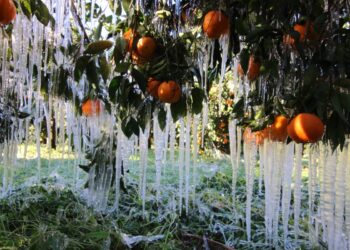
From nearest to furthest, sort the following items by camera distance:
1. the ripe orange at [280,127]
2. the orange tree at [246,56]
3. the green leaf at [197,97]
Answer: the orange tree at [246,56], the ripe orange at [280,127], the green leaf at [197,97]

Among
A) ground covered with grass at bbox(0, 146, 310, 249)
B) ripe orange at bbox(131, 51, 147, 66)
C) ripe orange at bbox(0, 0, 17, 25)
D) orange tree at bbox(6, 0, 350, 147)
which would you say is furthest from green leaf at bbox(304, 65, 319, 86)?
ground covered with grass at bbox(0, 146, 310, 249)

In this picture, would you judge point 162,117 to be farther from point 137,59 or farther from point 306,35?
point 306,35

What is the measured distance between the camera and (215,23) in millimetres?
1234

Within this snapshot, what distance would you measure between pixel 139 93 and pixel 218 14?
1.31ft

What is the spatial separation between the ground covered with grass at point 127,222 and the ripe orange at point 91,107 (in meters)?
0.63

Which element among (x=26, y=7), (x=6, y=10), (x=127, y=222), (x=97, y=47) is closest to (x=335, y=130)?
(x=97, y=47)

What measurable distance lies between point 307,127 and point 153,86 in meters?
0.54

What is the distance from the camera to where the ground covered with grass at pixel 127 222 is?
2.18 metres

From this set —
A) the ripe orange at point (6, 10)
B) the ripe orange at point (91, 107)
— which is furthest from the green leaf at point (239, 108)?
the ripe orange at point (6, 10)

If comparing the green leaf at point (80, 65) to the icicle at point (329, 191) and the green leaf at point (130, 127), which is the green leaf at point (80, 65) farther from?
the icicle at point (329, 191)

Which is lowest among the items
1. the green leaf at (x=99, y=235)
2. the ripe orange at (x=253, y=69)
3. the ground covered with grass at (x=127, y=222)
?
the ground covered with grass at (x=127, y=222)

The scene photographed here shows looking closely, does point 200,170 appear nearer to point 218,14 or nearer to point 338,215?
point 338,215

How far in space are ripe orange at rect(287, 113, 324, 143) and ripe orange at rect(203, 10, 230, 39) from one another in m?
0.39

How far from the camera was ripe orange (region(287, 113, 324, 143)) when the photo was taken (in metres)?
0.98
